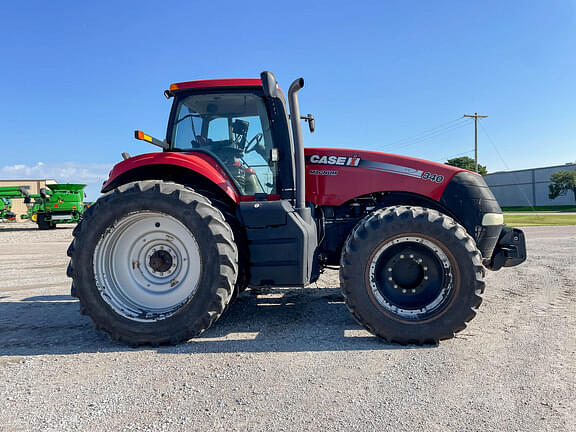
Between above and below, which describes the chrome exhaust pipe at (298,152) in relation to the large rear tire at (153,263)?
above

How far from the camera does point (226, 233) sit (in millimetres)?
3088

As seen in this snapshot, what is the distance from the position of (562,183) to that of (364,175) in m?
53.0

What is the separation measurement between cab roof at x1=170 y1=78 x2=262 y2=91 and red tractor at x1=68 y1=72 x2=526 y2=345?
11 mm

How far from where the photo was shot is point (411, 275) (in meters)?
3.18

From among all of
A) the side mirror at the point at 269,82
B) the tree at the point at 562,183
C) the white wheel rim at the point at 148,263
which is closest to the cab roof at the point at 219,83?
the side mirror at the point at 269,82

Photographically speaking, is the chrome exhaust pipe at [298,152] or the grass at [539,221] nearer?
the chrome exhaust pipe at [298,152]

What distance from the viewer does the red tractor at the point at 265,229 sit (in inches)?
119

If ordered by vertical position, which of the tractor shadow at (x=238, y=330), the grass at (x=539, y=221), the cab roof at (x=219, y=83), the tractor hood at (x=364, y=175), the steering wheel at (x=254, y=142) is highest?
the cab roof at (x=219, y=83)

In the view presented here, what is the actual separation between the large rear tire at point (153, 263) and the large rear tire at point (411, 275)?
3.55 feet

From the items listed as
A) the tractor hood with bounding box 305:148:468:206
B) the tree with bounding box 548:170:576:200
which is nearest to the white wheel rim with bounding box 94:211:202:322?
the tractor hood with bounding box 305:148:468:206

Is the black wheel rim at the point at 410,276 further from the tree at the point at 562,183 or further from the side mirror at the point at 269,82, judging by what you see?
the tree at the point at 562,183

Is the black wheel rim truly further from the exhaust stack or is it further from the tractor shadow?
the exhaust stack

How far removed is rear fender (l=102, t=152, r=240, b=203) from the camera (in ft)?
10.8

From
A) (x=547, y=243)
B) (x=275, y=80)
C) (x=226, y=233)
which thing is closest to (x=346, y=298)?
(x=226, y=233)
